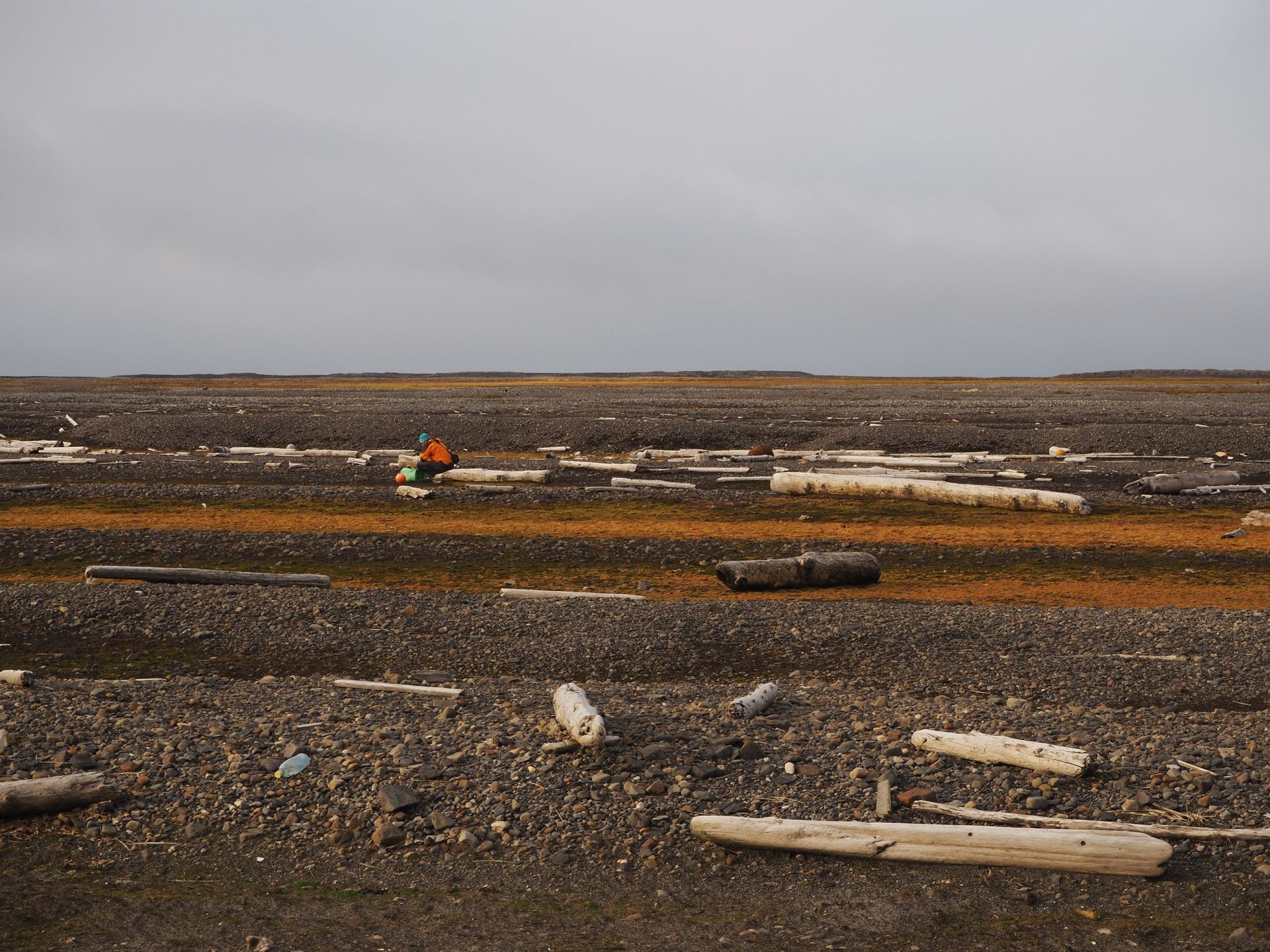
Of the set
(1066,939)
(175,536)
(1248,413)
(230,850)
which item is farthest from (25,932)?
(1248,413)

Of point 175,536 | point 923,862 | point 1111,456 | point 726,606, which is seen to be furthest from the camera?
point 1111,456

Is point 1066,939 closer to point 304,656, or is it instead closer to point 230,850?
point 230,850

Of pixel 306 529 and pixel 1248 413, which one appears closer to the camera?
pixel 306 529

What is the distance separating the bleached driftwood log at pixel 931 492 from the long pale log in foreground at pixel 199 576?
14.2m

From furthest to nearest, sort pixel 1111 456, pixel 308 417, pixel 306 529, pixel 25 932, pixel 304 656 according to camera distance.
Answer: pixel 308 417
pixel 1111 456
pixel 306 529
pixel 304 656
pixel 25 932

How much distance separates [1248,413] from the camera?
58781mm

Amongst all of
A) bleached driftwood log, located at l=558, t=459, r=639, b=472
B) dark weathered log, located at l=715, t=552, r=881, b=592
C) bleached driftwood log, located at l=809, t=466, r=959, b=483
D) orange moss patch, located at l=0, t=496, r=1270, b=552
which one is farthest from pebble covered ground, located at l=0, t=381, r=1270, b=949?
bleached driftwood log, located at l=558, t=459, r=639, b=472

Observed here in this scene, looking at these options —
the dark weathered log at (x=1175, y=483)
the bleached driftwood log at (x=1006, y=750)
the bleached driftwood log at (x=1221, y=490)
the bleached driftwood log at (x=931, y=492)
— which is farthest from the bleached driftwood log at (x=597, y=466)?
the bleached driftwood log at (x=1006, y=750)

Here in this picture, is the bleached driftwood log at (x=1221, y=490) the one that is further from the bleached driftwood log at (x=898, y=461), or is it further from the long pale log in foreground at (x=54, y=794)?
the long pale log in foreground at (x=54, y=794)

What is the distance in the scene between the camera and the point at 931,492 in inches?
1057

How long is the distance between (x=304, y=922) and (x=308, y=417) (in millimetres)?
48662

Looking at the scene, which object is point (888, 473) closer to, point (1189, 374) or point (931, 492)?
point (931, 492)

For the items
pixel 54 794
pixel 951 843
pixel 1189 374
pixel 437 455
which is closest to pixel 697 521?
pixel 437 455

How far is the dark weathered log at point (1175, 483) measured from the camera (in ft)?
89.7
